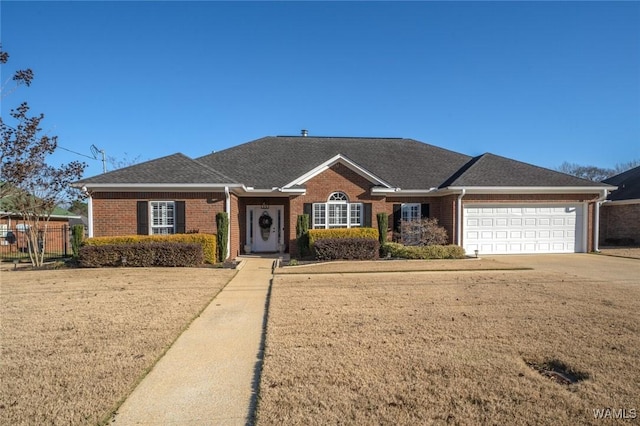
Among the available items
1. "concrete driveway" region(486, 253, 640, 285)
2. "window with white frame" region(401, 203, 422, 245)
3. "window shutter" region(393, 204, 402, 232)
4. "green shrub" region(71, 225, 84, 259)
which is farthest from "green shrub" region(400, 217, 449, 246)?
"green shrub" region(71, 225, 84, 259)

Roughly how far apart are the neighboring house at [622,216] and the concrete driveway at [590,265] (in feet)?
23.8

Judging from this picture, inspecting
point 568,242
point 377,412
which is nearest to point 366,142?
point 568,242

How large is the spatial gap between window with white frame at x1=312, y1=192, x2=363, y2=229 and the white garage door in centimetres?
487

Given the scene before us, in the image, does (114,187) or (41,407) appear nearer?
(41,407)

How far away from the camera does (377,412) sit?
345 centimetres

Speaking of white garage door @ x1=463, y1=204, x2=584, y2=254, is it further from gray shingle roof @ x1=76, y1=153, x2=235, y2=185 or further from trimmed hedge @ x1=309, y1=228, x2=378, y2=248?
gray shingle roof @ x1=76, y1=153, x2=235, y2=185

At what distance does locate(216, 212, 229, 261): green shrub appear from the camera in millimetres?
14758

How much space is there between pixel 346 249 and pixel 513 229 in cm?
819

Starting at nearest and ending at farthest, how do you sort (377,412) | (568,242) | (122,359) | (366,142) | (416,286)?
1. (377,412)
2. (122,359)
3. (416,286)
4. (568,242)
5. (366,142)

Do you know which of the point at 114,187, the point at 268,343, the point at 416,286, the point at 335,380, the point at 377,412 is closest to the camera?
the point at 377,412

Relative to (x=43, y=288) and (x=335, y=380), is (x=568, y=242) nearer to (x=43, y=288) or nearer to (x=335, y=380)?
(x=335, y=380)

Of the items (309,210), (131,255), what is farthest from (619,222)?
(131,255)

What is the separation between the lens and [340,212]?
17.3 m

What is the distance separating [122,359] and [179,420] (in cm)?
174
